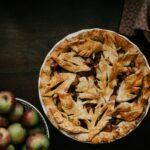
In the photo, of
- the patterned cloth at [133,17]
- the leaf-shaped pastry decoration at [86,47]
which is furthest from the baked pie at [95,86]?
the patterned cloth at [133,17]

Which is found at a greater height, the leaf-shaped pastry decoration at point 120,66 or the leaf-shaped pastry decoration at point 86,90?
the leaf-shaped pastry decoration at point 120,66

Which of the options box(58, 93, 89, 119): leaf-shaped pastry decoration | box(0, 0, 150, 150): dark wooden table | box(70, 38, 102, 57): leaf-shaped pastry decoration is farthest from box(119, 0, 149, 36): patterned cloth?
box(58, 93, 89, 119): leaf-shaped pastry decoration

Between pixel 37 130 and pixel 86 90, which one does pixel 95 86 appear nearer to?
pixel 86 90

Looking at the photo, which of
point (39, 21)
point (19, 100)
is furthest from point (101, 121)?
point (39, 21)

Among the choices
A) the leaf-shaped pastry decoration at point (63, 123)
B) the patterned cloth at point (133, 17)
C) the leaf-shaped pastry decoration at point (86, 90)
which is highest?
the patterned cloth at point (133, 17)

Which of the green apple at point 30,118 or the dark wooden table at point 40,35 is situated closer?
the green apple at point 30,118

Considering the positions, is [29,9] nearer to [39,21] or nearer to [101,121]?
[39,21]

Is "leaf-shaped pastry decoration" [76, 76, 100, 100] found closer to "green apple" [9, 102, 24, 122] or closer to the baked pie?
the baked pie

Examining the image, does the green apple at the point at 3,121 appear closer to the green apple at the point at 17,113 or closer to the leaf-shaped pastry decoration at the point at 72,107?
the green apple at the point at 17,113

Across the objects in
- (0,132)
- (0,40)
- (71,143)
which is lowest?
(71,143)
